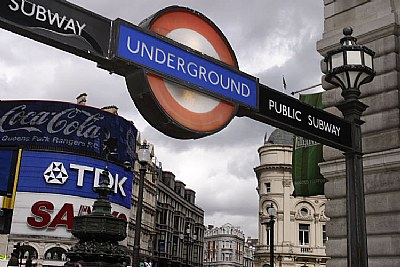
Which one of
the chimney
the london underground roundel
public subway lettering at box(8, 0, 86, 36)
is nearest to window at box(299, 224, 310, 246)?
the chimney

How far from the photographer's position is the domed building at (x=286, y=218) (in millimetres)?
51750

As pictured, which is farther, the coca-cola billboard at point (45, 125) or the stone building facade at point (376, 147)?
the coca-cola billboard at point (45, 125)

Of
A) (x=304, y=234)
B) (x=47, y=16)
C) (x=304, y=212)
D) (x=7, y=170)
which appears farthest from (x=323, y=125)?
(x=304, y=212)

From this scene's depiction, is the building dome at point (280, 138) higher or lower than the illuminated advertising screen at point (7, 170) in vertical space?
higher

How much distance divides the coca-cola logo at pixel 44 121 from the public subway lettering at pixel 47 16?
5026cm

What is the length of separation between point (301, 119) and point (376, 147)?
3.80 metres

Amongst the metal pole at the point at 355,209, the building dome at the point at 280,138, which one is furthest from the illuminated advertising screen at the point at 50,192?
the metal pole at the point at 355,209

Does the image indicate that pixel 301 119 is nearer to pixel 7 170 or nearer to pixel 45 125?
pixel 7 170

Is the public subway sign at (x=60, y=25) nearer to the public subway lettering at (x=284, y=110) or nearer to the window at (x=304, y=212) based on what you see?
the public subway lettering at (x=284, y=110)

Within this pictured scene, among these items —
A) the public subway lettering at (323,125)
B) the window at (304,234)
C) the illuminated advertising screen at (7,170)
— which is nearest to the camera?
the public subway lettering at (323,125)

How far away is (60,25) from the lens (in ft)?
13.9

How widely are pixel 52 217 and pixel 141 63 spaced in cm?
5071

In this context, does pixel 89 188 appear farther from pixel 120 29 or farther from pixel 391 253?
pixel 120 29

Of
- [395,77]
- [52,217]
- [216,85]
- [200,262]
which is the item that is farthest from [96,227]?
[200,262]
